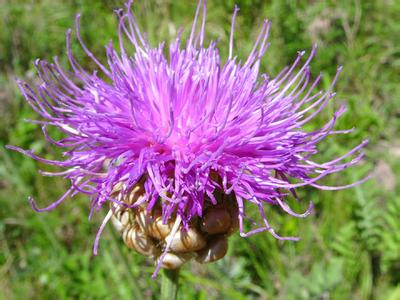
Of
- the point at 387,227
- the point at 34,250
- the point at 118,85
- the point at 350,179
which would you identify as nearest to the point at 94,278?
the point at 34,250

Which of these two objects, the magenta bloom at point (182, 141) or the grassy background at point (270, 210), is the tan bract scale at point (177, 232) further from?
the grassy background at point (270, 210)

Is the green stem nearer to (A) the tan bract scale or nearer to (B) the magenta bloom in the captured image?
(A) the tan bract scale

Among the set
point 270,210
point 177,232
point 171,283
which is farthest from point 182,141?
point 270,210

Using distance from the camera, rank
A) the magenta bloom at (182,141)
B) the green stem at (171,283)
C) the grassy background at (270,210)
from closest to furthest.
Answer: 1. the magenta bloom at (182,141)
2. the green stem at (171,283)
3. the grassy background at (270,210)

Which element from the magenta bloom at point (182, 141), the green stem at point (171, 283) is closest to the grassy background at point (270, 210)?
the green stem at point (171, 283)

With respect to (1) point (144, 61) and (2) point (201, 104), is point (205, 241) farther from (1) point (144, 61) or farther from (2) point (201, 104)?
(1) point (144, 61)

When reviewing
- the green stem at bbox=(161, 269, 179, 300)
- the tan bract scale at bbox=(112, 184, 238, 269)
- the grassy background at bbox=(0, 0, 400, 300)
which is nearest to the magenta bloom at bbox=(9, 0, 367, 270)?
the tan bract scale at bbox=(112, 184, 238, 269)

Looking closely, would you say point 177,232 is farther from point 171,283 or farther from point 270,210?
point 270,210

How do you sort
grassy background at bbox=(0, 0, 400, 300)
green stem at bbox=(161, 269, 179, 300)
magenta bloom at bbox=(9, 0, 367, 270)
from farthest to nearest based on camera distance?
grassy background at bbox=(0, 0, 400, 300)
green stem at bbox=(161, 269, 179, 300)
magenta bloom at bbox=(9, 0, 367, 270)
